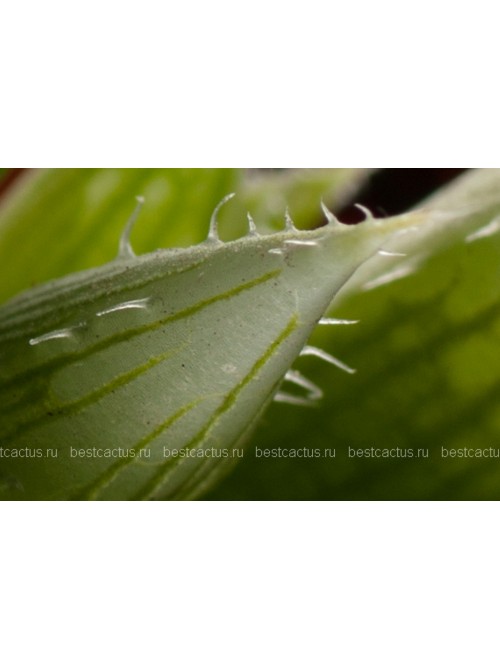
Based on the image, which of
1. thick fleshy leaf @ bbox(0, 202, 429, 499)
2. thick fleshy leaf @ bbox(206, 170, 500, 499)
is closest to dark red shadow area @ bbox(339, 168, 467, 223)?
thick fleshy leaf @ bbox(206, 170, 500, 499)

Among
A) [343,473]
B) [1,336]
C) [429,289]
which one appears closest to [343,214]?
[429,289]

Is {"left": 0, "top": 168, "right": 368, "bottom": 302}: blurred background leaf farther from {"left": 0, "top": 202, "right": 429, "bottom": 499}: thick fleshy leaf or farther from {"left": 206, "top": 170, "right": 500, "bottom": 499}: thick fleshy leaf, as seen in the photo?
{"left": 0, "top": 202, "right": 429, "bottom": 499}: thick fleshy leaf

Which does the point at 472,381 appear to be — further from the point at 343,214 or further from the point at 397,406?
the point at 343,214

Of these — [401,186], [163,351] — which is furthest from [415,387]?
[163,351]

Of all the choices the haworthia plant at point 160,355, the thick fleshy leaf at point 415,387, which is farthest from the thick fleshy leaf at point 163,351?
the thick fleshy leaf at point 415,387

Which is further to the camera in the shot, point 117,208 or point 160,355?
point 117,208

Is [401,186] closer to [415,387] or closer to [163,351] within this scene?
[415,387]

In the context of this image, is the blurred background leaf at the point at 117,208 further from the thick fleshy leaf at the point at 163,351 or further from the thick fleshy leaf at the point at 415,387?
the thick fleshy leaf at the point at 163,351
